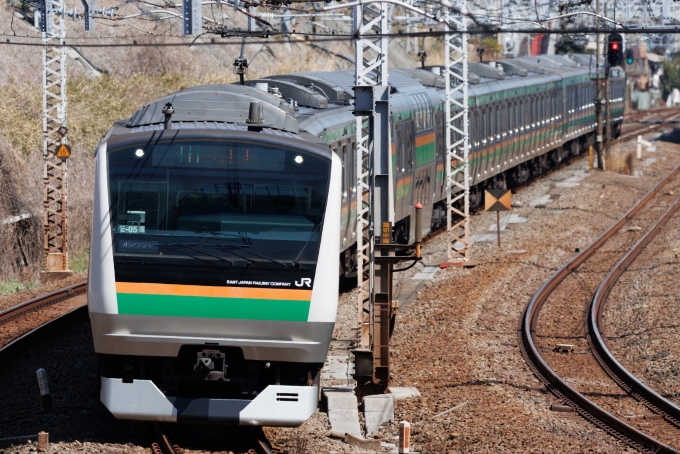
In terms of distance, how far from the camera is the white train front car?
909 cm

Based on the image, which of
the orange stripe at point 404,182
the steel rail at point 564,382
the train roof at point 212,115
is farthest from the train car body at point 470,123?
the steel rail at point 564,382

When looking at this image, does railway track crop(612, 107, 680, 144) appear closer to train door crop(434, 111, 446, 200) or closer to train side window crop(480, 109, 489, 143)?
train side window crop(480, 109, 489, 143)

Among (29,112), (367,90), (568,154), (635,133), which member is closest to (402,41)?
(635,133)

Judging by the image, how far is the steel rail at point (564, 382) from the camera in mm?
10148

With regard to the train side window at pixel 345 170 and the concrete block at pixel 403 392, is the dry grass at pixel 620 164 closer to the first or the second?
the train side window at pixel 345 170

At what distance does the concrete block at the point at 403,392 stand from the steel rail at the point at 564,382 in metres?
1.57

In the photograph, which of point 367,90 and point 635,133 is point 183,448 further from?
point 635,133

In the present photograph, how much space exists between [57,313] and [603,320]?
8223 millimetres

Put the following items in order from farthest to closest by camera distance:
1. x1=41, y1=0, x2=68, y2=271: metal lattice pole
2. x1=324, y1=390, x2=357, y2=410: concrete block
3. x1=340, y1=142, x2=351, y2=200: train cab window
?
1. x1=41, y1=0, x2=68, y2=271: metal lattice pole
2. x1=340, y1=142, x2=351, y2=200: train cab window
3. x1=324, y1=390, x2=357, y2=410: concrete block

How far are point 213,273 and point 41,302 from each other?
8931 millimetres

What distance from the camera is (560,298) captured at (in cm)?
1769

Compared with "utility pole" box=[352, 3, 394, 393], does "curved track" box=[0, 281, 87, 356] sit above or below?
below

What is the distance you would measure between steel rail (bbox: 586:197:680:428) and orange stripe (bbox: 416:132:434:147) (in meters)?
4.21

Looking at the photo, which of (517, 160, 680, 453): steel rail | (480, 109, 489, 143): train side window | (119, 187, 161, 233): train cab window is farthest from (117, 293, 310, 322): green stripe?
(480, 109, 489, 143): train side window
